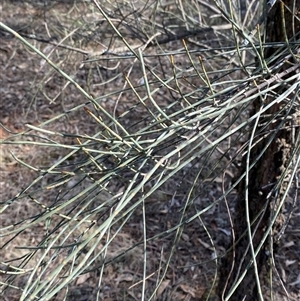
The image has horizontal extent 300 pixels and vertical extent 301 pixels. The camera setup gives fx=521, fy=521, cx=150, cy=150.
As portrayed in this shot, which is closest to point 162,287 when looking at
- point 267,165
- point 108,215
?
point 108,215

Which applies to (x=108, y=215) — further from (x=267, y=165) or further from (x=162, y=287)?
(x=162, y=287)

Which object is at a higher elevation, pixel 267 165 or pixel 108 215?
pixel 267 165

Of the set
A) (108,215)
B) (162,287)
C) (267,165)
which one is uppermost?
(267,165)

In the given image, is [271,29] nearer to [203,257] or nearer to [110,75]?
[203,257]

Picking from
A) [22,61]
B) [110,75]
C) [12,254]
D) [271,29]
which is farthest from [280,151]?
[22,61]

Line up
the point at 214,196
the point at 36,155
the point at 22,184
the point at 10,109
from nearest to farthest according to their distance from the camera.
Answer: the point at 214,196 < the point at 22,184 < the point at 36,155 < the point at 10,109

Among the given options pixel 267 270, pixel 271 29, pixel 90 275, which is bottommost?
pixel 90 275

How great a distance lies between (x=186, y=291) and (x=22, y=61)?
362 centimetres

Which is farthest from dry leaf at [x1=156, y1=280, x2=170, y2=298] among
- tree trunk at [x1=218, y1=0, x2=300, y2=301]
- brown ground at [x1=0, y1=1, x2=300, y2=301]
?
tree trunk at [x1=218, y1=0, x2=300, y2=301]

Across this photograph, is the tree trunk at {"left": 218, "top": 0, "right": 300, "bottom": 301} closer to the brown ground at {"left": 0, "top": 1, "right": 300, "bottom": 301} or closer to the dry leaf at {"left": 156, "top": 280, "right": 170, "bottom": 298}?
the brown ground at {"left": 0, "top": 1, "right": 300, "bottom": 301}

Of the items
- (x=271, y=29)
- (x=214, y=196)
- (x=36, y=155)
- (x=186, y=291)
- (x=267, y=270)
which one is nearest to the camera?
(x=271, y=29)

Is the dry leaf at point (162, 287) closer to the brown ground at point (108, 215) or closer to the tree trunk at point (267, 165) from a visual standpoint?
the brown ground at point (108, 215)

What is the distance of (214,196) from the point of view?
12.1 ft

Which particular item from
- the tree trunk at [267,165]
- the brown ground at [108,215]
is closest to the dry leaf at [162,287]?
the brown ground at [108,215]
